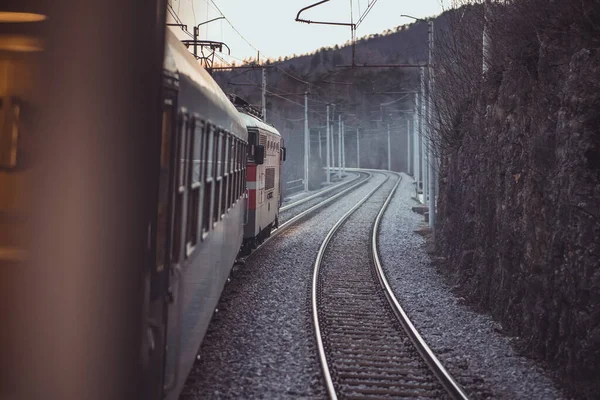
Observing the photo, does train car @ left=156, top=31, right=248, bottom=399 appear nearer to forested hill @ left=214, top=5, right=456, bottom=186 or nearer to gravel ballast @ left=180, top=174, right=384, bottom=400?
gravel ballast @ left=180, top=174, right=384, bottom=400

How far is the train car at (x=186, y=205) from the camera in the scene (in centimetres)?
356

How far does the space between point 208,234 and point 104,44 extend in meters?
3.03

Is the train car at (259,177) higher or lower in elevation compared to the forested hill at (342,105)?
lower

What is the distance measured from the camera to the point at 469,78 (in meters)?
14.5

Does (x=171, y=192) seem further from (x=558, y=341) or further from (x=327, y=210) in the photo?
(x=327, y=210)

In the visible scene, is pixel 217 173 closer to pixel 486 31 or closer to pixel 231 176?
pixel 231 176

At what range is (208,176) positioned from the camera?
18.5 ft

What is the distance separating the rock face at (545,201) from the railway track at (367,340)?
4.27ft

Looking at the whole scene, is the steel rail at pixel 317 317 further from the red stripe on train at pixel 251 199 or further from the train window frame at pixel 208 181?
the train window frame at pixel 208 181

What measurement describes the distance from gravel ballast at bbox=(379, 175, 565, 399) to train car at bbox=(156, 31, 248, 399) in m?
2.95

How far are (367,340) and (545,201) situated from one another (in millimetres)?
2765

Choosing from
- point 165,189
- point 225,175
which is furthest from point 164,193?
point 225,175

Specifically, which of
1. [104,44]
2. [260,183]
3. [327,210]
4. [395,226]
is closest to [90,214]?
[104,44]

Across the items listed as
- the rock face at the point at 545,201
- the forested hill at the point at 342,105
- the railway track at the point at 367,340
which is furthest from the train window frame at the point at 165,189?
the forested hill at the point at 342,105
